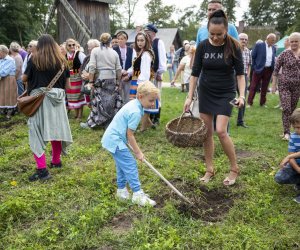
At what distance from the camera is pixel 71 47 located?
791 centimetres

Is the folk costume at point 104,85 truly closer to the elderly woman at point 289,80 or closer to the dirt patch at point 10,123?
the dirt patch at point 10,123

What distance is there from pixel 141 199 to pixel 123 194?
0.27m

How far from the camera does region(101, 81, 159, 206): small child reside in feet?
11.6

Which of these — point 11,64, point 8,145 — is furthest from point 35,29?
point 8,145

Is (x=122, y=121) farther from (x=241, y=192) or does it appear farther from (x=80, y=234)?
(x=241, y=192)

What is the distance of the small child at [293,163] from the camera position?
4078mm

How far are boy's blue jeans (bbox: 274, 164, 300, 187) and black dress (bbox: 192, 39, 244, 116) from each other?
94cm

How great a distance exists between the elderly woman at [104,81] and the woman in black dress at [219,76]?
2.99 metres

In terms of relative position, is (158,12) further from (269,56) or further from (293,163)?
(293,163)

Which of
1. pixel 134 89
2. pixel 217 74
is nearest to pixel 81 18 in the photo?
pixel 134 89

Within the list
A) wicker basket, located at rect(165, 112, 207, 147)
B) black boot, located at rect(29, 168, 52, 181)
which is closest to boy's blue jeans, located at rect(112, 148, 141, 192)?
wicker basket, located at rect(165, 112, 207, 147)

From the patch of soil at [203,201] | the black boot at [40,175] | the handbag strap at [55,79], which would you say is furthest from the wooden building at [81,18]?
the patch of soil at [203,201]

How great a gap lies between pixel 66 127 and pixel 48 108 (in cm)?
38

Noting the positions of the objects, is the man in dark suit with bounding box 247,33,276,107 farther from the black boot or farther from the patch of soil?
the black boot
